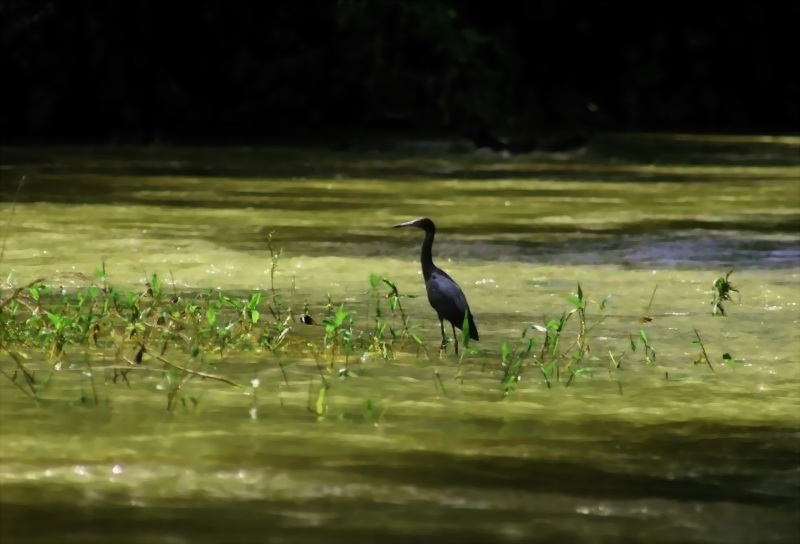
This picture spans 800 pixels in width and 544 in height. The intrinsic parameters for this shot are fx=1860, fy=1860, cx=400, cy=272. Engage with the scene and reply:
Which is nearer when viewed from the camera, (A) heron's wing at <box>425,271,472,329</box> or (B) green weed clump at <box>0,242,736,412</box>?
(B) green weed clump at <box>0,242,736,412</box>

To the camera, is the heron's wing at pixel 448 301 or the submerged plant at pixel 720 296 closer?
the heron's wing at pixel 448 301

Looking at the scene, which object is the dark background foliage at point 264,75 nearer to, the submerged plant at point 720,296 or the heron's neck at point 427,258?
the submerged plant at point 720,296

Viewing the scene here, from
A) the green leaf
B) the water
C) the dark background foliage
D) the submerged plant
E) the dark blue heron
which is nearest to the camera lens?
the water

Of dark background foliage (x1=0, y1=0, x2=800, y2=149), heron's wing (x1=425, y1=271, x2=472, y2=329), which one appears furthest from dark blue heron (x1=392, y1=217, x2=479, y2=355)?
dark background foliage (x1=0, y1=0, x2=800, y2=149)

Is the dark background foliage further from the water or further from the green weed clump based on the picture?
the green weed clump

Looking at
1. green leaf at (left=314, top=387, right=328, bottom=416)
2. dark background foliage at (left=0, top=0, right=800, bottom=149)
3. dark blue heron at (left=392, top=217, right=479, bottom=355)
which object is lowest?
green leaf at (left=314, top=387, right=328, bottom=416)

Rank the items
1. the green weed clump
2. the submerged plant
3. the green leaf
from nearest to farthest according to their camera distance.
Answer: the green leaf → the green weed clump → the submerged plant

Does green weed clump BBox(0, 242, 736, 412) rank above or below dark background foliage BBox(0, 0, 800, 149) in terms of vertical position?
below

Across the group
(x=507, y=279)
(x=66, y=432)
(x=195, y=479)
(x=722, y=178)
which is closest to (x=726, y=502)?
(x=195, y=479)

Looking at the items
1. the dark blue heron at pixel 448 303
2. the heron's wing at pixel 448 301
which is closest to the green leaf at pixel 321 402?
the dark blue heron at pixel 448 303

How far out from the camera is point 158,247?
37.0ft

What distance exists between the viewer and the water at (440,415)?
443 cm

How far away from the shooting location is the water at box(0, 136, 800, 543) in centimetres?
443

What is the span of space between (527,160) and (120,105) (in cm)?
562
